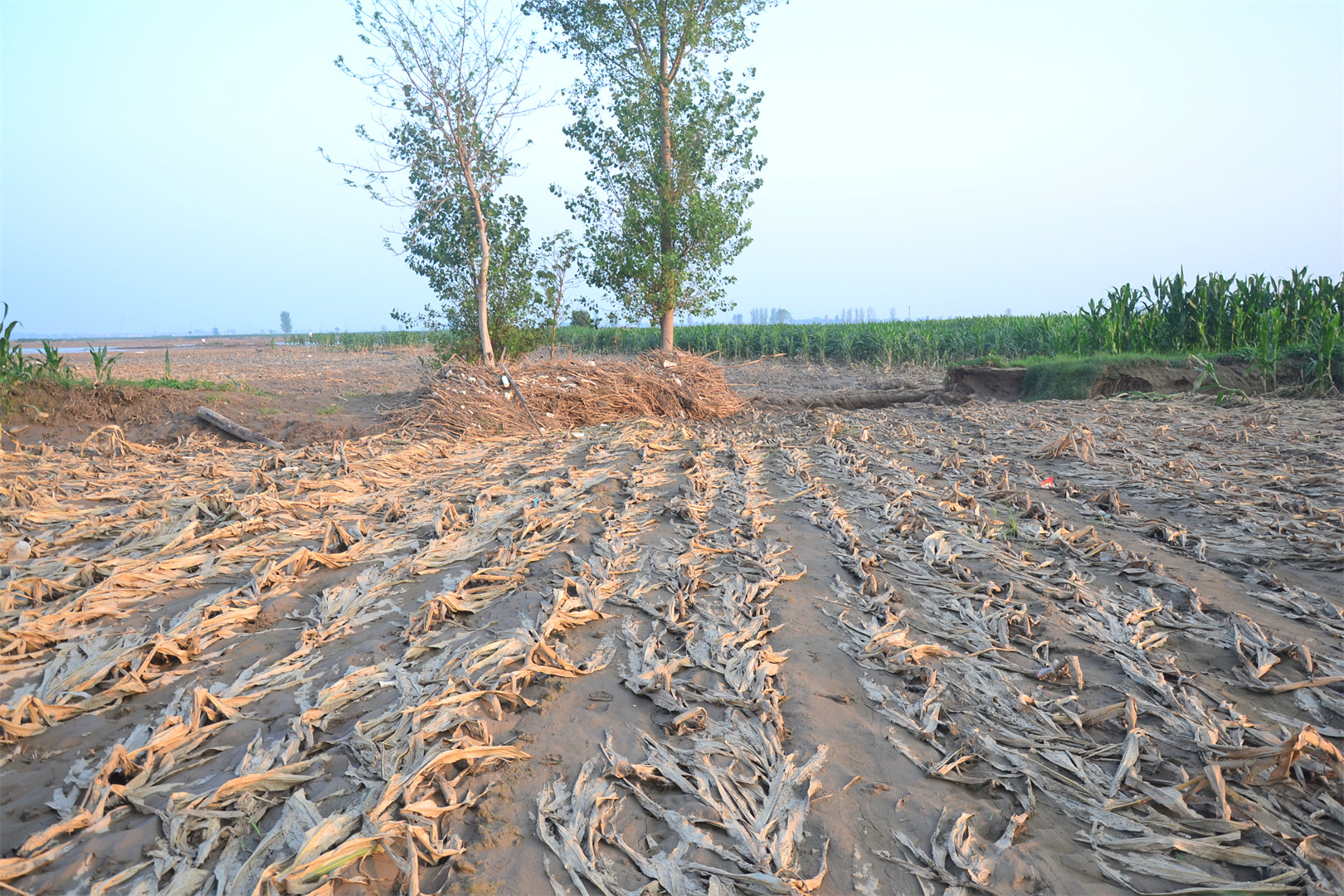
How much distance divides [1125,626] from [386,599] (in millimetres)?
3170

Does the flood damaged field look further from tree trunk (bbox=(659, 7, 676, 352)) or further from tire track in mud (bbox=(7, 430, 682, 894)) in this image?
tree trunk (bbox=(659, 7, 676, 352))

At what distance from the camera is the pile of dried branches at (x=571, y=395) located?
8164 millimetres

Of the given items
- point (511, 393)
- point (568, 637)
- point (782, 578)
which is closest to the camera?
point (568, 637)

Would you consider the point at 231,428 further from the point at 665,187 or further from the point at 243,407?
the point at 665,187

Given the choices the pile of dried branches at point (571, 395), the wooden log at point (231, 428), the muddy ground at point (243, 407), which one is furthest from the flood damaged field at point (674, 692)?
the pile of dried branches at point (571, 395)

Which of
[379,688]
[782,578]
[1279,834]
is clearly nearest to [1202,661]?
[1279,834]

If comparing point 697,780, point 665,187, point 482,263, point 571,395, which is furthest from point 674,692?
point 665,187

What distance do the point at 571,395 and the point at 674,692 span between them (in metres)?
7.00

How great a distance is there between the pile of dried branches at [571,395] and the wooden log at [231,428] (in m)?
1.43

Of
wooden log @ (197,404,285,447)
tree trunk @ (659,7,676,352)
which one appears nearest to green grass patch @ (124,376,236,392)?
wooden log @ (197,404,285,447)

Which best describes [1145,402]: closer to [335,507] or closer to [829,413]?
[829,413]

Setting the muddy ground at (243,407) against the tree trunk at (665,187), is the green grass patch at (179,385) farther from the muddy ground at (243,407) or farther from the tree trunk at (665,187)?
the tree trunk at (665,187)

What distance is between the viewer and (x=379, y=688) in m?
2.32

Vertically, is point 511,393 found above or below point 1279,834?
above
